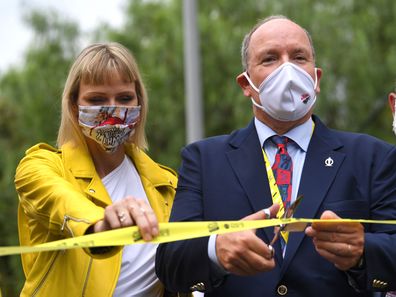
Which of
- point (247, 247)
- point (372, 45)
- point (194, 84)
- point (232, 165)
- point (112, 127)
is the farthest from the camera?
point (372, 45)

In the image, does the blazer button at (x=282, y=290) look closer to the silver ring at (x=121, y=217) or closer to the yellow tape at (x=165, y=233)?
the yellow tape at (x=165, y=233)

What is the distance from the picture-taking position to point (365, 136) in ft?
14.8

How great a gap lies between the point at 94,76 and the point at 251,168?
102cm

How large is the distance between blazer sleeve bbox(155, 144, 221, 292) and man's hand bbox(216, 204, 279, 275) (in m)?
0.17

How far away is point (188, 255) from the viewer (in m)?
4.07

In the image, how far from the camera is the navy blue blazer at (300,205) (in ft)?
13.3

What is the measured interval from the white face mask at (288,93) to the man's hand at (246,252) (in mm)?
771

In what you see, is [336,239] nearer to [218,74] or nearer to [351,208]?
[351,208]

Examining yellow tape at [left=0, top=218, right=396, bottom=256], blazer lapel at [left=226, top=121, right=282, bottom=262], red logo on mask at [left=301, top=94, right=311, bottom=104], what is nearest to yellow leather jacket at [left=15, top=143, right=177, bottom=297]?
yellow tape at [left=0, top=218, right=396, bottom=256]

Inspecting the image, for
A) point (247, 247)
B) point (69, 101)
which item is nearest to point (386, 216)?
point (247, 247)

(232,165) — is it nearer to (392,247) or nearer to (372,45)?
(392,247)

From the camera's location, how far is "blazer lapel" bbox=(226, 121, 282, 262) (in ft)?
14.2

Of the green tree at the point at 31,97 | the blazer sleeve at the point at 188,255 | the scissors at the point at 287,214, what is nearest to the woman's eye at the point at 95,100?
the blazer sleeve at the point at 188,255

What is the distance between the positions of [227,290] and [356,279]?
0.61 m
